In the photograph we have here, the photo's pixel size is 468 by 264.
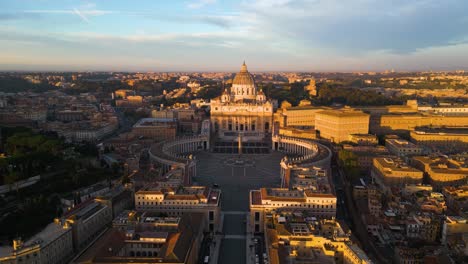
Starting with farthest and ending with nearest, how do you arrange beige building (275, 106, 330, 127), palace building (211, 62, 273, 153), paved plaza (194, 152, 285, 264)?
beige building (275, 106, 330, 127) → palace building (211, 62, 273, 153) → paved plaza (194, 152, 285, 264)

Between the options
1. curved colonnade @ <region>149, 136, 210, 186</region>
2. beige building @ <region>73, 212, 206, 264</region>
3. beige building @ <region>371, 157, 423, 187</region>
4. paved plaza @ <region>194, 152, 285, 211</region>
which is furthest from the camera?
curved colonnade @ <region>149, 136, 210, 186</region>

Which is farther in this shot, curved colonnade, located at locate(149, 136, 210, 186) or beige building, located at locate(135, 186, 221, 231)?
curved colonnade, located at locate(149, 136, 210, 186)

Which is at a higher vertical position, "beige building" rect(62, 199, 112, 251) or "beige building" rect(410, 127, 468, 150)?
"beige building" rect(410, 127, 468, 150)

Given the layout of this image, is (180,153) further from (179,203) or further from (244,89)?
(244,89)

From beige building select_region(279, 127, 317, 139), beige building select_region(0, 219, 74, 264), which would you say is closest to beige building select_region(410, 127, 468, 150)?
beige building select_region(279, 127, 317, 139)

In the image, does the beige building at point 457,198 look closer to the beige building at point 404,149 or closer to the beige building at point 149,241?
the beige building at point 404,149

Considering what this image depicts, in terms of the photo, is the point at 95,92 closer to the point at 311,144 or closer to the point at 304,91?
the point at 304,91

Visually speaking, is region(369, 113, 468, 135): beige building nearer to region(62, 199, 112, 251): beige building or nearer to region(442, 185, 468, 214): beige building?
region(442, 185, 468, 214): beige building
